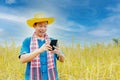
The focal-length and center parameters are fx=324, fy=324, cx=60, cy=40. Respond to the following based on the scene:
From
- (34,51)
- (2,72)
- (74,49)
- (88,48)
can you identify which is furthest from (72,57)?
(34,51)

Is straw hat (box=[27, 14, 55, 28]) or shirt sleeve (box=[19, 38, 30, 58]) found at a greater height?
straw hat (box=[27, 14, 55, 28])

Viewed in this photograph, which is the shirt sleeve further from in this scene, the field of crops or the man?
the field of crops

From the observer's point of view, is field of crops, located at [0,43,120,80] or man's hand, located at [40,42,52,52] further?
field of crops, located at [0,43,120,80]

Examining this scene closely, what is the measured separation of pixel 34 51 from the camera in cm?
354

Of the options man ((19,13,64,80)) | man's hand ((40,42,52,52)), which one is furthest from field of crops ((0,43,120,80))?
man's hand ((40,42,52,52))

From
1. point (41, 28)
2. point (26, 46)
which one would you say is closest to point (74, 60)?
point (26, 46)

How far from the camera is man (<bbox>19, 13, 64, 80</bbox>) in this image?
3666 millimetres

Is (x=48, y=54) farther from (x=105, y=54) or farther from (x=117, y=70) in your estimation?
(x=105, y=54)

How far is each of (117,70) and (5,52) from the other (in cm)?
323

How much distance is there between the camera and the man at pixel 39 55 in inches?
144

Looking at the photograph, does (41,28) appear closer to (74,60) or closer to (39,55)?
(39,55)

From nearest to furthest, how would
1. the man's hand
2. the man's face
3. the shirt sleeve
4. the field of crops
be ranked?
the man's hand → the man's face → the shirt sleeve → the field of crops

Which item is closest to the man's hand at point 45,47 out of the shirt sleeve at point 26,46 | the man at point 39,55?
the man at point 39,55

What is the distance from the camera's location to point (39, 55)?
3.76 m
